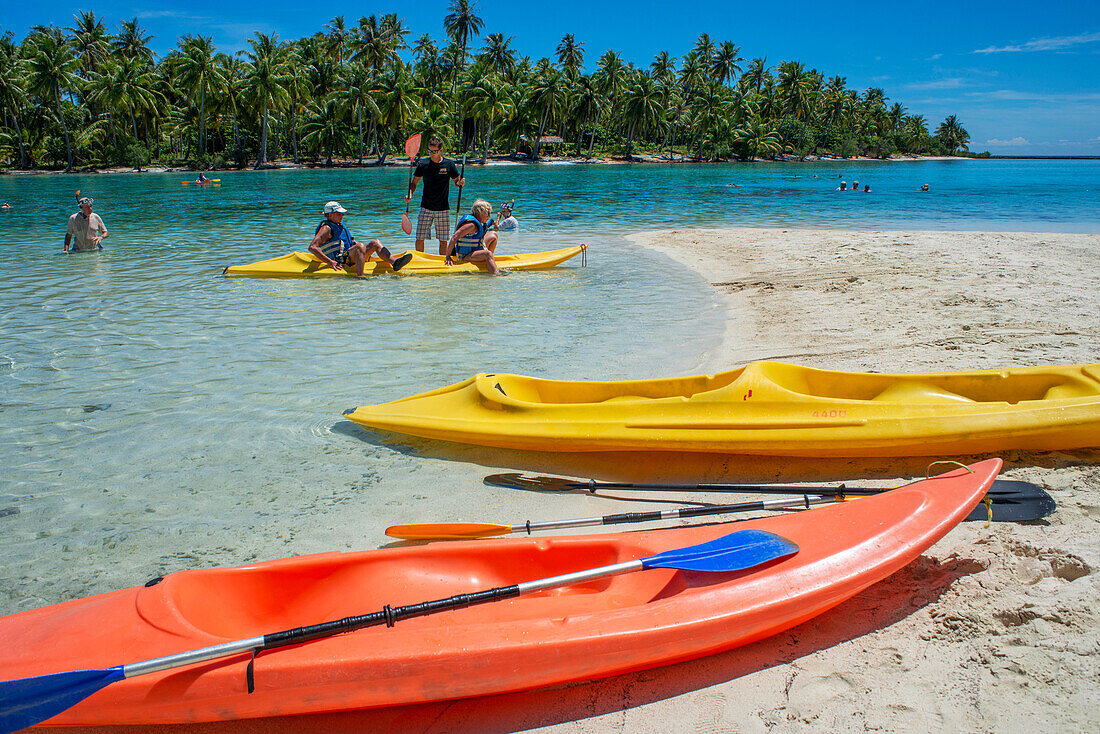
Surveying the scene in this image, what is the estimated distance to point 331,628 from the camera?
2008 mm

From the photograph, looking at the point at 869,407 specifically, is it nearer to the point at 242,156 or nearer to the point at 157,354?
the point at 157,354

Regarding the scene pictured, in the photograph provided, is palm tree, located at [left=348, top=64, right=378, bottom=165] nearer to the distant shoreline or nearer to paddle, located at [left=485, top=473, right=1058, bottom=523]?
the distant shoreline

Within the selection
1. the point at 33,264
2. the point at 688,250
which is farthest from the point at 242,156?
the point at 688,250

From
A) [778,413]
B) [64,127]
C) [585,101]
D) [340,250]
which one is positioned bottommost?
[778,413]

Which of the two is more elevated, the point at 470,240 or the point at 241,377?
the point at 470,240

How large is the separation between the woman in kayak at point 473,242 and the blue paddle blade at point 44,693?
8.65m

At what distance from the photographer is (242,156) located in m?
59.0

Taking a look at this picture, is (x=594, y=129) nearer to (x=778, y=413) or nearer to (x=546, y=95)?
(x=546, y=95)

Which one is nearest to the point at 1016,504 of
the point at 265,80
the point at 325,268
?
the point at 325,268

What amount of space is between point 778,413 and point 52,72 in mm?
65468

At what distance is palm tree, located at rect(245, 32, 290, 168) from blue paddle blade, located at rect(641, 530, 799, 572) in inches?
2436

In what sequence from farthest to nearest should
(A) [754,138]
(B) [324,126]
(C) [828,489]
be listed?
(A) [754,138], (B) [324,126], (C) [828,489]

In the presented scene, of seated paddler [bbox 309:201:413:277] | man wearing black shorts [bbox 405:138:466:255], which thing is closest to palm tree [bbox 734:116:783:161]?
man wearing black shorts [bbox 405:138:466:255]

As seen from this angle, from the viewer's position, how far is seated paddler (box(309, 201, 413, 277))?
390 inches
